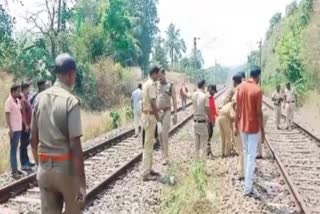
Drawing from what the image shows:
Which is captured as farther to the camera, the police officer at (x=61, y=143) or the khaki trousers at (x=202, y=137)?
the khaki trousers at (x=202, y=137)

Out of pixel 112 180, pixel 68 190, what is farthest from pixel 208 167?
pixel 68 190

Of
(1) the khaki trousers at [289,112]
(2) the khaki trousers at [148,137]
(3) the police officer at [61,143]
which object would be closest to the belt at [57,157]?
(3) the police officer at [61,143]

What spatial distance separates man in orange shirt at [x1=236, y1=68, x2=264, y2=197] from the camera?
26.8 ft

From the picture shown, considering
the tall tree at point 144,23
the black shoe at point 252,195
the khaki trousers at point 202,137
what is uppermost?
the tall tree at point 144,23

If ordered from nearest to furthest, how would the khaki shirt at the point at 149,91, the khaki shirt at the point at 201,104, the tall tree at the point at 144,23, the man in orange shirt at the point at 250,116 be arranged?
the man in orange shirt at the point at 250,116
the khaki shirt at the point at 149,91
the khaki shirt at the point at 201,104
the tall tree at the point at 144,23

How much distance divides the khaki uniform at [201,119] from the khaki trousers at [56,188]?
20.2 feet

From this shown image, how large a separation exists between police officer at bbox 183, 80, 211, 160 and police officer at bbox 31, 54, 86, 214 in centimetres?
618

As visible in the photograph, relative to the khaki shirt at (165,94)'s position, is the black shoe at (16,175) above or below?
below

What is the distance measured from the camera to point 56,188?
4609mm

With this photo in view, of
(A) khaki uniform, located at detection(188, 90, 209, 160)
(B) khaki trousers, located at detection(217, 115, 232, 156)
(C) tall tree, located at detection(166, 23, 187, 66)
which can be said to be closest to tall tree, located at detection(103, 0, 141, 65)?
(B) khaki trousers, located at detection(217, 115, 232, 156)

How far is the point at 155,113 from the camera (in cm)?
949

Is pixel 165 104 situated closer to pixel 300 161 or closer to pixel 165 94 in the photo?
pixel 165 94

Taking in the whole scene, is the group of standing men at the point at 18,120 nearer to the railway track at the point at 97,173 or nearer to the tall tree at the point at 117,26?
the railway track at the point at 97,173

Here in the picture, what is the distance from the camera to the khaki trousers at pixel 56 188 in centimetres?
454
